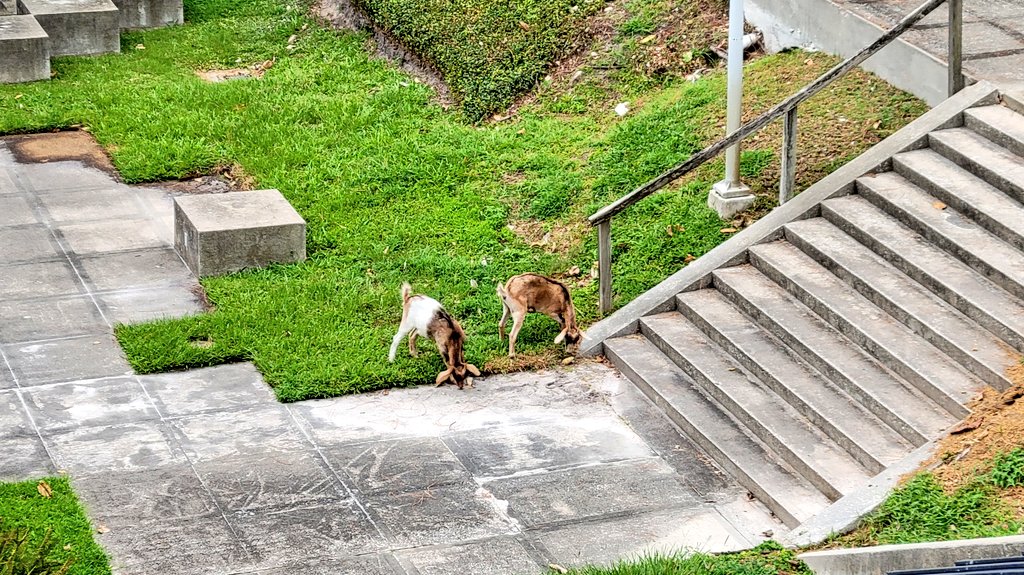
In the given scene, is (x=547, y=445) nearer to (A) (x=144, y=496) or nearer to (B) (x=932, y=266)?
(A) (x=144, y=496)

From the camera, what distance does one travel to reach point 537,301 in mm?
11375

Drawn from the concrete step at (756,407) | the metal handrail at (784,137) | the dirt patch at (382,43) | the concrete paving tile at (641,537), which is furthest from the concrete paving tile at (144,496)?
the dirt patch at (382,43)

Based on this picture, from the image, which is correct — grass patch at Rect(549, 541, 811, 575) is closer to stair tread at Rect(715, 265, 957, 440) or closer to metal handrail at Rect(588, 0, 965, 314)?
stair tread at Rect(715, 265, 957, 440)

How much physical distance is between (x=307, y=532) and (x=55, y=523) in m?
1.59

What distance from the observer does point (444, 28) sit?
18.0 m

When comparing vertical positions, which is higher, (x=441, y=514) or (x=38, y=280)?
(x=38, y=280)

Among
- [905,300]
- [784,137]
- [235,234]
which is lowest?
[235,234]

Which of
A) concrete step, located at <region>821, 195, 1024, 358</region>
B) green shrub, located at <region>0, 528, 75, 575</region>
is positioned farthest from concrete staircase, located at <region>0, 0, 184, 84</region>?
green shrub, located at <region>0, 528, 75, 575</region>

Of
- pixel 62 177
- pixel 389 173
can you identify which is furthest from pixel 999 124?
pixel 62 177

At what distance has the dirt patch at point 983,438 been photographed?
877cm

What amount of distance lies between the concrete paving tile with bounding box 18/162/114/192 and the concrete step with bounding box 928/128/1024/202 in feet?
28.5

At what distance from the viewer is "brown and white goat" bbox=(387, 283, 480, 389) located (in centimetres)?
1093

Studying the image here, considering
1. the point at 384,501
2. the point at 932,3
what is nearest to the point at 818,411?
the point at 384,501

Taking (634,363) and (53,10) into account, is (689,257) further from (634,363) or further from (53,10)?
(53,10)
